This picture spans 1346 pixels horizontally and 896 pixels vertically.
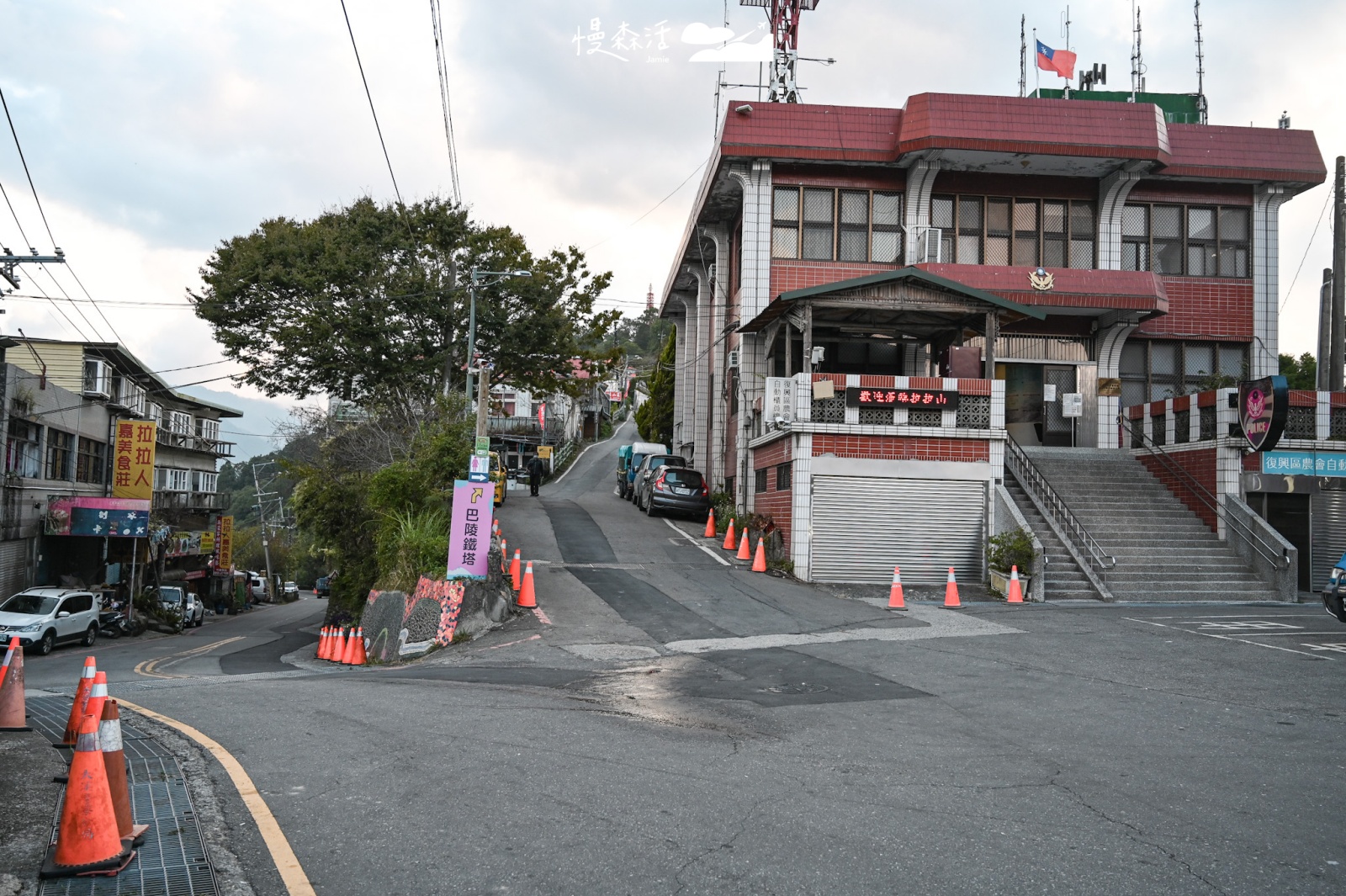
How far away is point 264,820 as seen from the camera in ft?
18.9

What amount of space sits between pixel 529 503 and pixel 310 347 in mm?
8634

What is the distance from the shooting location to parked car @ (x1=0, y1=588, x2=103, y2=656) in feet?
84.3

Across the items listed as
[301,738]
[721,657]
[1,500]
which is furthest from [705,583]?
[1,500]

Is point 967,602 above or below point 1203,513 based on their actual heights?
below

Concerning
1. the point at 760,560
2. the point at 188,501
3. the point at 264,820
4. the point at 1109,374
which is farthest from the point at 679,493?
the point at 188,501

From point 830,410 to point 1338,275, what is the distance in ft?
40.6

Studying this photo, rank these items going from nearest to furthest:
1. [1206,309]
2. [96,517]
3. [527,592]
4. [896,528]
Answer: [527,592] < [896,528] < [1206,309] < [96,517]

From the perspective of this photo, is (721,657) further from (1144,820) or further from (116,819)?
(116,819)

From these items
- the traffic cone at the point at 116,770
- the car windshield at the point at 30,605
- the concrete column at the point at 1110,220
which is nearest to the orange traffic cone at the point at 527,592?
the traffic cone at the point at 116,770

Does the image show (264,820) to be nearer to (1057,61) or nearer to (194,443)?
(1057,61)

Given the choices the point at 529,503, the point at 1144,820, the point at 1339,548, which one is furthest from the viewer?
the point at 529,503

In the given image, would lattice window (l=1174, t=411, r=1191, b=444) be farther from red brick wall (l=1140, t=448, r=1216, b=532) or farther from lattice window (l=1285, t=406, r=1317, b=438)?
lattice window (l=1285, t=406, r=1317, b=438)

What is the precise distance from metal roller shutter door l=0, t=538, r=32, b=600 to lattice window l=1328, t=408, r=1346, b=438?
35.5 m

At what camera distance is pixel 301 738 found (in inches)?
316
